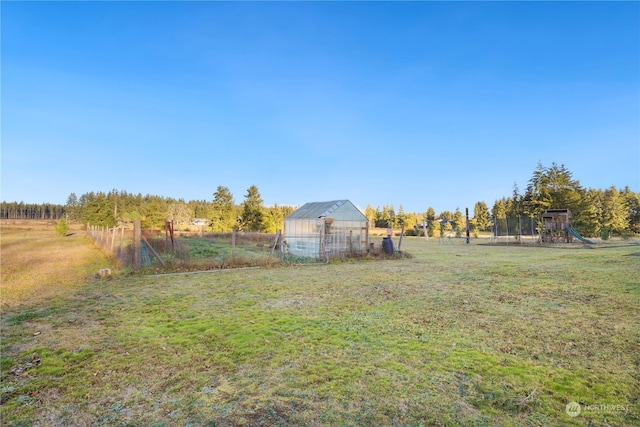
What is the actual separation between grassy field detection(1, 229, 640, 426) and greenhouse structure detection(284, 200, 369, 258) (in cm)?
904

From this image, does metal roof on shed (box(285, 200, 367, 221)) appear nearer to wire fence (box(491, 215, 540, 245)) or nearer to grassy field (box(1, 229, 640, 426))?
grassy field (box(1, 229, 640, 426))

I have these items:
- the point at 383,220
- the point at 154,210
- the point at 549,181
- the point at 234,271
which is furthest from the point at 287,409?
the point at 383,220

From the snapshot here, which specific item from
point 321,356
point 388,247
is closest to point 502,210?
point 388,247

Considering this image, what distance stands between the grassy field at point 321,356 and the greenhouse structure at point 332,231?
904cm

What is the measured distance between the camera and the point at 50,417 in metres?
3.06

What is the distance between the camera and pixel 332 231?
18266 mm

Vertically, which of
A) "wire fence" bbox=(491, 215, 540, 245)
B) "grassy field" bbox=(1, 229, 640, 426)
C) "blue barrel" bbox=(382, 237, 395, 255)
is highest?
"wire fence" bbox=(491, 215, 540, 245)

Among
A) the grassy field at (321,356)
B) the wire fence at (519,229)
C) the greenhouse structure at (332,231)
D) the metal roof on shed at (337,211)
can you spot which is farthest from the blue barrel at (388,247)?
the wire fence at (519,229)

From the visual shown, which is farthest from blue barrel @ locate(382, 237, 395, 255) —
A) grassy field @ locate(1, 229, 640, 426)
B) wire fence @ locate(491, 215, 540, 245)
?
wire fence @ locate(491, 215, 540, 245)

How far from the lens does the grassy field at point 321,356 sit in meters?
3.14

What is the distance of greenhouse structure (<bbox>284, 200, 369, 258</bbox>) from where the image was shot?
58.9 feet

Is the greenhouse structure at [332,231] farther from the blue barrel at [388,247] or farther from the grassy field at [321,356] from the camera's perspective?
the grassy field at [321,356]

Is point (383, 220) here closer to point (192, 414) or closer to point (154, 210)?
point (154, 210)

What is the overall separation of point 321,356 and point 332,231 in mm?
13860
